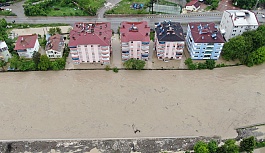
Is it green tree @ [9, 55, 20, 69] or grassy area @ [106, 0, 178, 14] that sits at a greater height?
grassy area @ [106, 0, 178, 14]

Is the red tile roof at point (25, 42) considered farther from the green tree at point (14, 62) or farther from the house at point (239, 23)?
the house at point (239, 23)

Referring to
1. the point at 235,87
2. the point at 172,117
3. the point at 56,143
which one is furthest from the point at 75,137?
the point at 235,87

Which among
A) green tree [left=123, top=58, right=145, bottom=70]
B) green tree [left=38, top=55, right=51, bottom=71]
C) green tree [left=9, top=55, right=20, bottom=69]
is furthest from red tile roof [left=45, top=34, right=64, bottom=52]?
green tree [left=123, top=58, right=145, bottom=70]

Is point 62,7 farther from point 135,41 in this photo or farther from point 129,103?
point 129,103

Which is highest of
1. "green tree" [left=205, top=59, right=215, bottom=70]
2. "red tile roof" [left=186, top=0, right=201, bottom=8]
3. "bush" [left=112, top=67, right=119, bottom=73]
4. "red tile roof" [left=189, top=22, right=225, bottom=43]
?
"red tile roof" [left=186, top=0, right=201, bottom=8]

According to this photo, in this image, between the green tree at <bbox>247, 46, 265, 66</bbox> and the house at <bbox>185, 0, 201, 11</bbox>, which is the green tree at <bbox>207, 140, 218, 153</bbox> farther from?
the house at <bbox>185, 0, 201, 11</bbox>

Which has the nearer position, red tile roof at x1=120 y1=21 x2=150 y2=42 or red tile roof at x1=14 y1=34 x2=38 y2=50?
red tile roof at x1=120 y1=21 x2=150 y2=42

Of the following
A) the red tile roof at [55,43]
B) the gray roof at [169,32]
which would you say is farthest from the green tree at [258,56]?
the red tile roof at [55,43]

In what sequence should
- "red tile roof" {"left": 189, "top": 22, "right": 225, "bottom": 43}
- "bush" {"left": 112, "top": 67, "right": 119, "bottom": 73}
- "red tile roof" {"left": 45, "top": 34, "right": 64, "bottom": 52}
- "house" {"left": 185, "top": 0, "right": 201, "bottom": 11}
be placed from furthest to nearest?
"house" {"left": 185, "top": 0, "right": 201, "bottom": 11}
"red tile roof" {"left": 45, "top": 34, "right": 64, "bottom": 52}
"bush" {"left": 112, "top": 67, "right": 119, "bottom": 73}
"red tile roof" {"left": 189, "top": 22, "right": 225, "bottom": 43}
